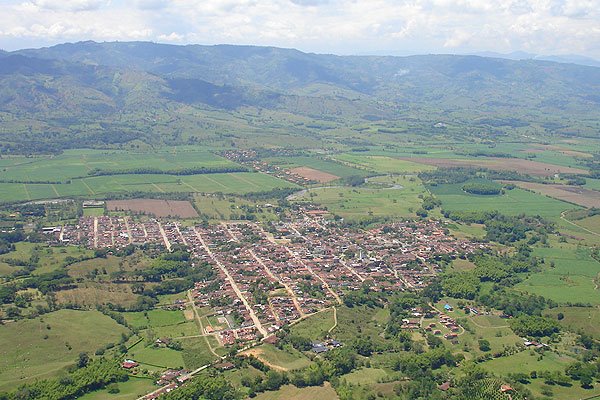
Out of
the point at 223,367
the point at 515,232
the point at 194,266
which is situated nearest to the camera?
the point at 223,367

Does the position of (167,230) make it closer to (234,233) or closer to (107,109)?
(234,233)

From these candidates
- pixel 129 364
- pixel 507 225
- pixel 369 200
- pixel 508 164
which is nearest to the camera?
pixel 129 364

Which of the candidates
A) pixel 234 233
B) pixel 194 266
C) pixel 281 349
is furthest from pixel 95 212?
pixel 281 349

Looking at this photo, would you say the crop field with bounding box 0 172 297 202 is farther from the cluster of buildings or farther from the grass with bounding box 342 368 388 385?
the grass with bounding box 342 368 388 385

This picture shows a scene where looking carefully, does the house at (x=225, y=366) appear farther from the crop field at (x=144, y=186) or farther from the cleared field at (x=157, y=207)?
the crop field at (x=144, y=186)

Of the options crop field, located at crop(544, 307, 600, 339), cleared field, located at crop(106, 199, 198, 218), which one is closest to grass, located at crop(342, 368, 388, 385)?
crop field, located at crop(544, 307, 600, 339)

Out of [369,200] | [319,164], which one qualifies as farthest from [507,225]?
[319,164]

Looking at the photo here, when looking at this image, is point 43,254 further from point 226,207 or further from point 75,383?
point 75,383
